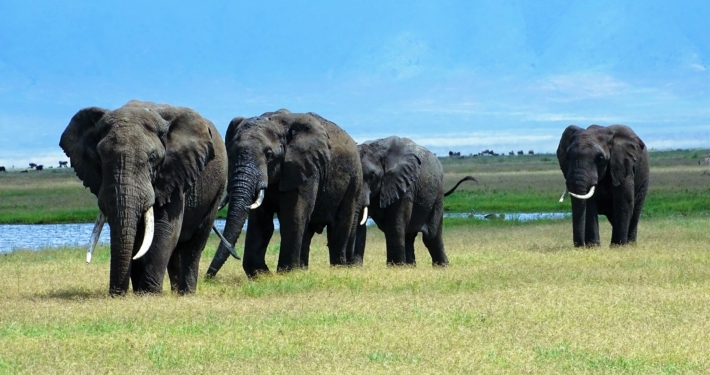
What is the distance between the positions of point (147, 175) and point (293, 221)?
4013mm

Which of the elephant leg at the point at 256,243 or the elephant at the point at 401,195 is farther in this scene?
the elephant at the point at 401,195

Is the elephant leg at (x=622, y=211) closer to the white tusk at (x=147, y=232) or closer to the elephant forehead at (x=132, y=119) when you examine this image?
the elephant forehead at (x=132, y=119)

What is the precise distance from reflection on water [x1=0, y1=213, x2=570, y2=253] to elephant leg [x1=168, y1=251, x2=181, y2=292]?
12.1 m

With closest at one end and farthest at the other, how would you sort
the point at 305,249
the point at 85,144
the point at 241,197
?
the point at 85,144
the point at 241,197
the point at 305,249

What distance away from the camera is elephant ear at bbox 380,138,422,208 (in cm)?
1841

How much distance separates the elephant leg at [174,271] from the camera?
13.8 meters

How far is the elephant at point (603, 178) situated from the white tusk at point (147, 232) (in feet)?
36.2

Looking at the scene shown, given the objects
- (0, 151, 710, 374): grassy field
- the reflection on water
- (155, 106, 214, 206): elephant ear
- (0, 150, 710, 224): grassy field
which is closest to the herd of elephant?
(155, 106, 214, 206): elephant ear

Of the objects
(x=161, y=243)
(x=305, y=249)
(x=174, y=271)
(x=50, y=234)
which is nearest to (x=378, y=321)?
(x=161, y=243)

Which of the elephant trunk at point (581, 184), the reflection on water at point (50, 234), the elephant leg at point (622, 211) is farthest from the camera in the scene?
the reflection on water at point (50, 234)

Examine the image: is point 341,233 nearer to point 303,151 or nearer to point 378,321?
point 303,151

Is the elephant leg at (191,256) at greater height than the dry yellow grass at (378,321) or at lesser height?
greater

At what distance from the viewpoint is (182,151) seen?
12492 mm

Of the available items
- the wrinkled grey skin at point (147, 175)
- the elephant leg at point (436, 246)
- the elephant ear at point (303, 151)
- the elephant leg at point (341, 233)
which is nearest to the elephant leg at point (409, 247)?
the elephant leg at point (436, 246)
